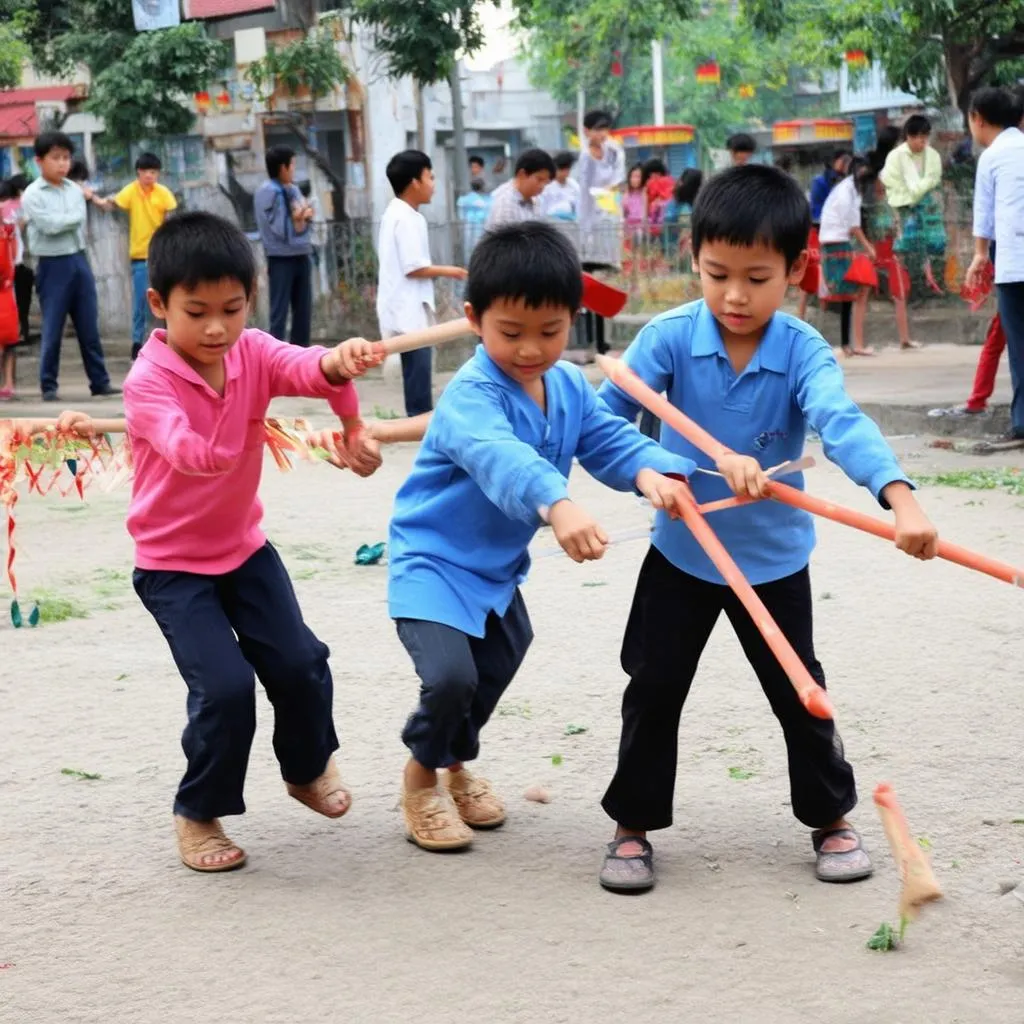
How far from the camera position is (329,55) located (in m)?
18.8

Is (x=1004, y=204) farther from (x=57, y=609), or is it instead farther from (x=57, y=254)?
(x=57, y=254)

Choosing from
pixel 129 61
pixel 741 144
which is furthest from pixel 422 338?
pixel 129 61

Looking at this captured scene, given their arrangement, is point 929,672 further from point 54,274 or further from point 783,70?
point 783,70

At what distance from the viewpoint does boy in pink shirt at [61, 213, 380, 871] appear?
348 centimetres

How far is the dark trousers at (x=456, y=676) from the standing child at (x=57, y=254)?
9116mm

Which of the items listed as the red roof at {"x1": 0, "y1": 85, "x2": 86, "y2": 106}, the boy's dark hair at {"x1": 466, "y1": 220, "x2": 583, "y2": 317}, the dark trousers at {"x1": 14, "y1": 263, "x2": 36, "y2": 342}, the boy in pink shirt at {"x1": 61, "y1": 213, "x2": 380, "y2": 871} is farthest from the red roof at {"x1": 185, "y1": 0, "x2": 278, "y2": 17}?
the boy's dark hair at {"x1": 466, "y1": 220, "x2": 583, "y2": 317}

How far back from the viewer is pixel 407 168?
9.05 m

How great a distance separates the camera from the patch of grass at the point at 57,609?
5.96 meters

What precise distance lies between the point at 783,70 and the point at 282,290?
134 ft

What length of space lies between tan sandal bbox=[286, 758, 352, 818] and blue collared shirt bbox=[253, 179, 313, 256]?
9338mm

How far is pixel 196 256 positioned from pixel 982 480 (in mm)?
5395

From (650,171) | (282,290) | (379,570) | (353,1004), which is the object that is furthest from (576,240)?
(353,1004)

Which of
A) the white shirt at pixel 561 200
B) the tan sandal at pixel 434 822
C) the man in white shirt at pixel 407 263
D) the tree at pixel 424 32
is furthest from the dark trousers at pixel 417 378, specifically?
the tree at pixel 424 32

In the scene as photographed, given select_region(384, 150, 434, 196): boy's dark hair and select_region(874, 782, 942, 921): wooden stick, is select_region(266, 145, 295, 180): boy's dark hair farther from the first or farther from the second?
select_region(874, 782, 942, 921): wooden stick
